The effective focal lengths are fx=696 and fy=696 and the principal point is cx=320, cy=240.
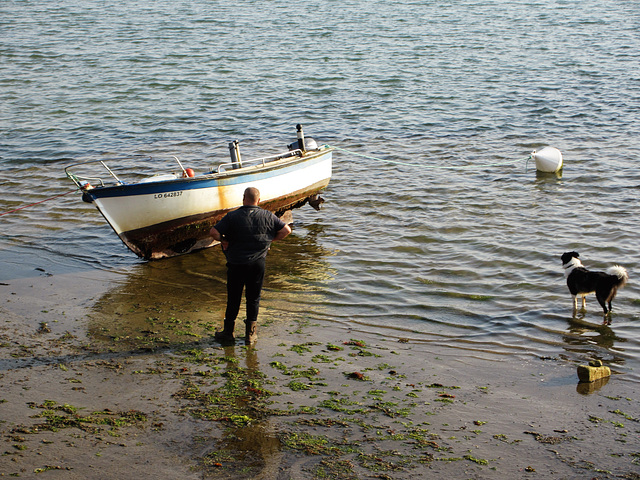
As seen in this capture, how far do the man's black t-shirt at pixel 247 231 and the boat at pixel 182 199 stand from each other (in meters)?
3.05

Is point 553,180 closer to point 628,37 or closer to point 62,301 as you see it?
point 62,301

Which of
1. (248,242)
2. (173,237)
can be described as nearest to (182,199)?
(173,237)

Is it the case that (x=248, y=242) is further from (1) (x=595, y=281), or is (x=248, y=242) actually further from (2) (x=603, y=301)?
Result: (2) (x=603, y=301)

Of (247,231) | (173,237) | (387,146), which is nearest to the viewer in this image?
(247,231)

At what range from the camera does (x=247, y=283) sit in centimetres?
743

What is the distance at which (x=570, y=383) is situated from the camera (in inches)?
269

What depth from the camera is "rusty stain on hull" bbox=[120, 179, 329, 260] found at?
34.6 ft

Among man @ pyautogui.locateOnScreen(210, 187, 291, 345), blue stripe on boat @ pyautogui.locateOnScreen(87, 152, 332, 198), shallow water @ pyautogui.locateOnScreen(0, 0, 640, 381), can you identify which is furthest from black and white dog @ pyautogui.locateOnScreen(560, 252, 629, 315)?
blue stripe on boat @ pyautogui.locateOnScreen(87, 152, 332, 198)

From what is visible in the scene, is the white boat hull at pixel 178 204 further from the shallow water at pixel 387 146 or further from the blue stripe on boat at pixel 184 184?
the shallow water at pixel 387 146

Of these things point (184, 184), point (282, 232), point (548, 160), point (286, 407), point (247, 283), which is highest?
point (282, 232)

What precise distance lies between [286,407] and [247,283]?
178cm

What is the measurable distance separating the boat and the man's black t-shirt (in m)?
3.05

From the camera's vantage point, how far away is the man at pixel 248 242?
716 centimetres

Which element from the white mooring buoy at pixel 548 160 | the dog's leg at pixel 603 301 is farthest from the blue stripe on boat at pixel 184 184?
the white mooring buoy at pixel 548 160
